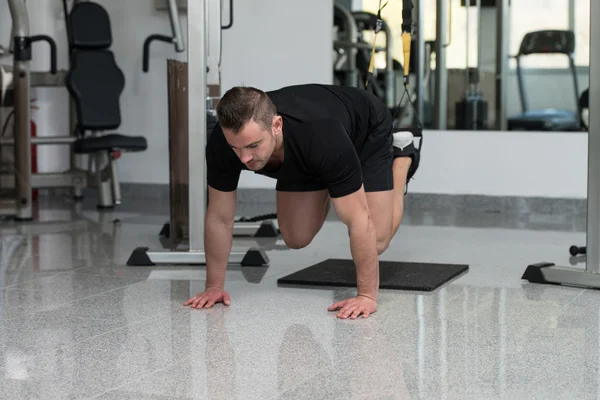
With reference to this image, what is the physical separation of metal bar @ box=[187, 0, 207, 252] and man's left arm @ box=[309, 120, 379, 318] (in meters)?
1.08

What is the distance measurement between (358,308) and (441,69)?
4.01 metres

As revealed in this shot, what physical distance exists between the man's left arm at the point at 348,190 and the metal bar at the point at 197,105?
108cm

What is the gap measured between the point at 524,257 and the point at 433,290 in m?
1.05

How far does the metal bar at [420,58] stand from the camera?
6.46 metres

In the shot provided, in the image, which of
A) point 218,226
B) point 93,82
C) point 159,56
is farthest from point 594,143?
point 159,56

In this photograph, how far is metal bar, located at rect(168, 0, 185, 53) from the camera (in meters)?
6.20

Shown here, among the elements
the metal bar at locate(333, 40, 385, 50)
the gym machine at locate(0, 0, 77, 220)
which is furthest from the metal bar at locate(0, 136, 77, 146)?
the metal bar at locate(333, 40, 385, 50)

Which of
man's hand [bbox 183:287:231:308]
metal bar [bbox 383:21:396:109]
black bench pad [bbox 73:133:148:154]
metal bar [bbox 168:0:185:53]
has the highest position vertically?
metal bar [bbox 168:0:185:53]

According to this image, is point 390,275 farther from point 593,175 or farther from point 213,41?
point 213,41

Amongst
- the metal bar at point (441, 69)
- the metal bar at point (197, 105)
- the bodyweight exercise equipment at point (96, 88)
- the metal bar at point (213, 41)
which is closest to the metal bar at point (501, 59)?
the metal bar at point (441, 69)

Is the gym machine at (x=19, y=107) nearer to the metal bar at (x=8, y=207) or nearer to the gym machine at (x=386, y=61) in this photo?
the metal bar at (x=8, y=207)

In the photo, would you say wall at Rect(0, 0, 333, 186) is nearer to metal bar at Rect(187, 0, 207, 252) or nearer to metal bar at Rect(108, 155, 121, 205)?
metal bar at Rect(108, 155, 121, 205)

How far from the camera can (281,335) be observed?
2.60 m

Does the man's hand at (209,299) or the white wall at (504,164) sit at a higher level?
the white wall at (504,164)
